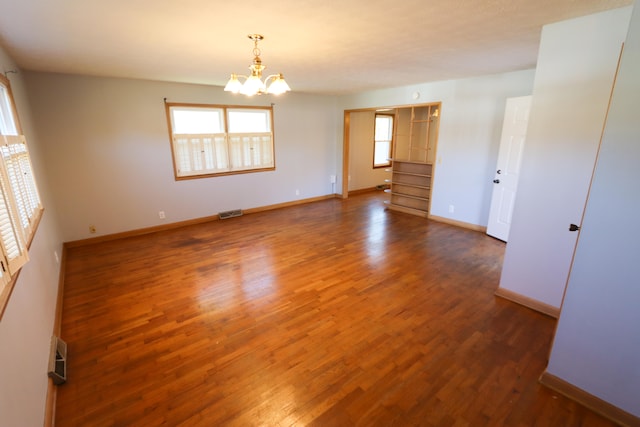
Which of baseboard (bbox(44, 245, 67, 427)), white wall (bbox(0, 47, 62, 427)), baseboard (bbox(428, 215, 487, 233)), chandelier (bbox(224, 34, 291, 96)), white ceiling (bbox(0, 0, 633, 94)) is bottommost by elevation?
baseboard (bbox(44, 245, 67, 427))

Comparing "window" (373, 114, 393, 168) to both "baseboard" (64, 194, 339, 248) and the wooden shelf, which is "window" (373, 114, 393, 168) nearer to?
the wooden shelf

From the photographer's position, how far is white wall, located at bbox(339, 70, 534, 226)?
168 inches

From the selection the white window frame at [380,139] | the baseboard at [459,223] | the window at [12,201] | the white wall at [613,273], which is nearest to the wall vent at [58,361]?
the window at [12,201]

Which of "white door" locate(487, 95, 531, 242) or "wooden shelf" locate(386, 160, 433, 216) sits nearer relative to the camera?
"white door" locate(487, 95, 531, 242)

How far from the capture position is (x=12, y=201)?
1.66m

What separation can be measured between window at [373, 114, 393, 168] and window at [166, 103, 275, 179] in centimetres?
318

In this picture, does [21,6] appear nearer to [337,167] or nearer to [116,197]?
[116,197]

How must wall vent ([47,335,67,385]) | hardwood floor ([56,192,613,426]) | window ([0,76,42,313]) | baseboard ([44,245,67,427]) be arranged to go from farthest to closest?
wall vent ([47,335,67,385]) → hardwood floor ([56,192,613,426]) → baseboard ([44,245,67,427]) → window ([0,76,42,313])

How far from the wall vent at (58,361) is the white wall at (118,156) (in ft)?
8.82

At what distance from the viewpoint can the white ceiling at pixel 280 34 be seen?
6.23 ft

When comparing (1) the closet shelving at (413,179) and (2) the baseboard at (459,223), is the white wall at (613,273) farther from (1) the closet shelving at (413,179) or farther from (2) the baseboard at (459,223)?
(1) the closet shelving at (413,179)

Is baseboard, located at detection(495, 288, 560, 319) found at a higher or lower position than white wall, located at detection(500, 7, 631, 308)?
lower

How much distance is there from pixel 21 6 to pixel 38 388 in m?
2.26

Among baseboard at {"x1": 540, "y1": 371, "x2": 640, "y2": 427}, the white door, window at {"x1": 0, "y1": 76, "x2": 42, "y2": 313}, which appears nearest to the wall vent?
window at {"x1": 0, "y1": 76, "x2": 42, "y2": 313}
